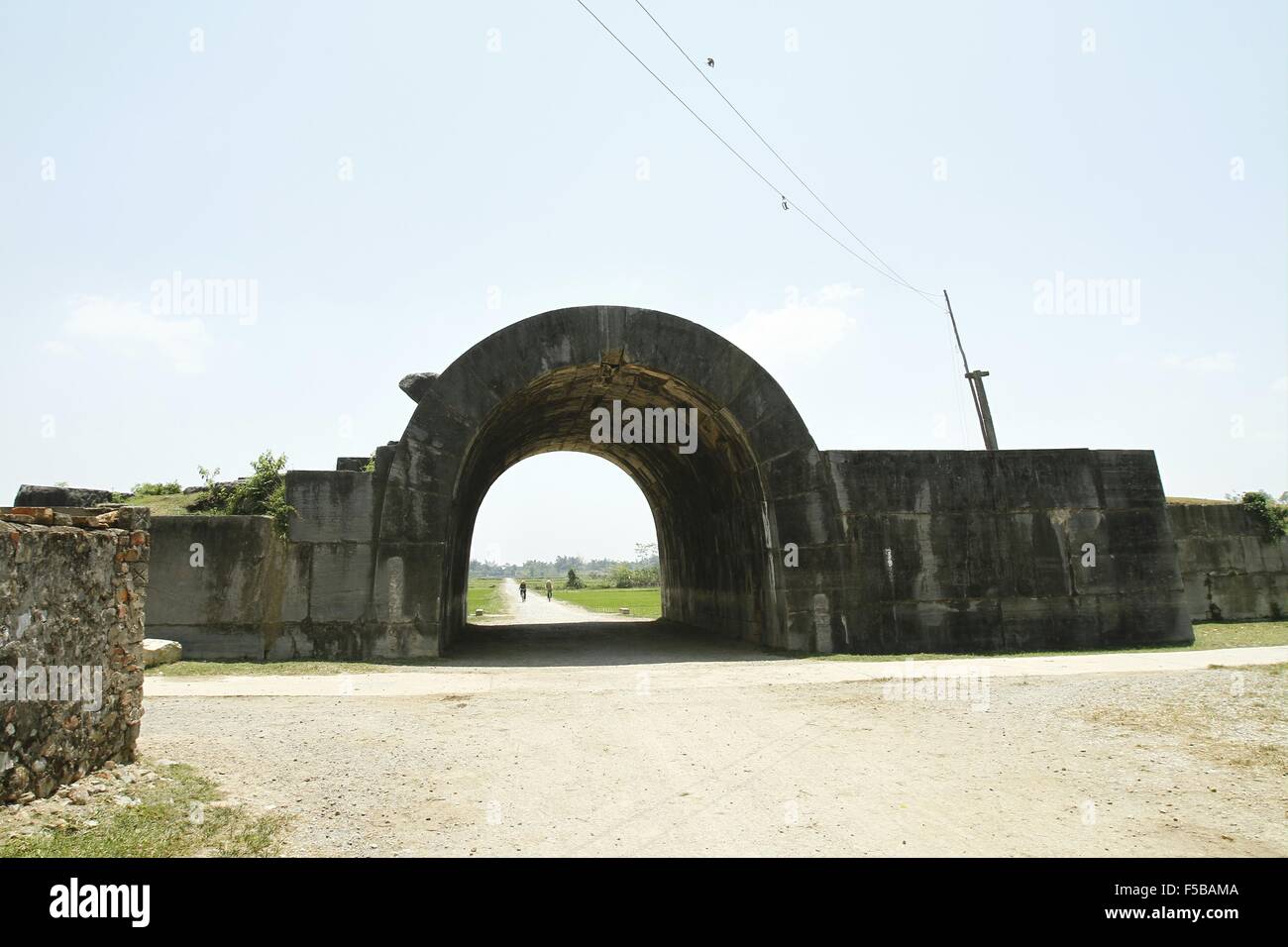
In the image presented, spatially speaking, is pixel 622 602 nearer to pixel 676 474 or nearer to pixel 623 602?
pixel 623 602

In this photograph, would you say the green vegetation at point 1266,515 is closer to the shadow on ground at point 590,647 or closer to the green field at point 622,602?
the shadow on ground at point 590,647

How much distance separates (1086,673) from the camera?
11977 mm

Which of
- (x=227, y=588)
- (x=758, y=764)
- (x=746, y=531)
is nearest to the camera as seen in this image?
(x=758, y=764)

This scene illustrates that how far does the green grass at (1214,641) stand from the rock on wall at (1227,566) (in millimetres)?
624

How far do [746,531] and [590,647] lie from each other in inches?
184

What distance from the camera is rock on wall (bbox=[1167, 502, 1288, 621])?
19.9 meters

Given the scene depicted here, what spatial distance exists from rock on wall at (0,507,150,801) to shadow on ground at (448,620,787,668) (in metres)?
8.27

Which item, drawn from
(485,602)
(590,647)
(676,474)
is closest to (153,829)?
(590,647)

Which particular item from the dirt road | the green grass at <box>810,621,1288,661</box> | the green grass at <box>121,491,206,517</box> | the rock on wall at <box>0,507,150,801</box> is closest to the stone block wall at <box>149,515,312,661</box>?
the green grass at <box>121,491,206,517</box>

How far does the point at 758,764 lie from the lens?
7066mm

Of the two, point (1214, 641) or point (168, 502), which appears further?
point (1214, 641)

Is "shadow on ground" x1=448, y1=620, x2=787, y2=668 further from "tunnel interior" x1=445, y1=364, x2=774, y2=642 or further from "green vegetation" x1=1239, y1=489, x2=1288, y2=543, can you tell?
"green vegetation" x1=1239, y1=489, x2=1288, y2=543

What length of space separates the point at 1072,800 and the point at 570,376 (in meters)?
12.4

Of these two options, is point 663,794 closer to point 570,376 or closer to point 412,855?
point 412,855
